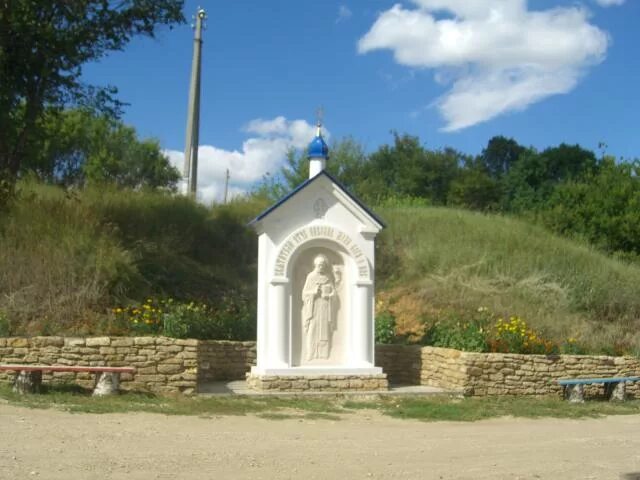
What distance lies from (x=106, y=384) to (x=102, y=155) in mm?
26840

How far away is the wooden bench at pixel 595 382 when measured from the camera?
47.7 ft

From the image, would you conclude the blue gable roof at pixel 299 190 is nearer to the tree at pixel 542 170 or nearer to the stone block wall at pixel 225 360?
the stone block wall at pixel 225 360

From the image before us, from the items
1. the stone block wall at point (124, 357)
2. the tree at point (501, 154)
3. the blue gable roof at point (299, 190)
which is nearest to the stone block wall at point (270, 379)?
the stone block wall at point (124, 357)

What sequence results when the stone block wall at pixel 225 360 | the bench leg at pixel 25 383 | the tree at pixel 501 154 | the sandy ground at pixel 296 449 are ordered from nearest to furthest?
the sandy ground at pixel 296 449
the bench leg at pixel 25 383
the stone block wall at pixel 225 360
the tree at pixel 501 154

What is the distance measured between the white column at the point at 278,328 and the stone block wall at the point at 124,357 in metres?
1.41

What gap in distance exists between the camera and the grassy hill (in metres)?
14.8

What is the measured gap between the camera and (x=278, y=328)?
13438mm

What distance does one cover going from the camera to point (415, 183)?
47.9 m

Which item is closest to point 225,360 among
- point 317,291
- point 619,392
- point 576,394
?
point 317,291

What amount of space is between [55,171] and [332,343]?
26620 mm

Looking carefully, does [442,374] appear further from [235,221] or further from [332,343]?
[235,221]

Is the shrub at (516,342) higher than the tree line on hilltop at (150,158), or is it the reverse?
the tree line on hilltop at (150,158)

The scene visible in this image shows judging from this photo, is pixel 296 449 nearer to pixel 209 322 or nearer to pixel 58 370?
pixel 58 370

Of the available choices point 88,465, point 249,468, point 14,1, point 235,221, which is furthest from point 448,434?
point 235,221
